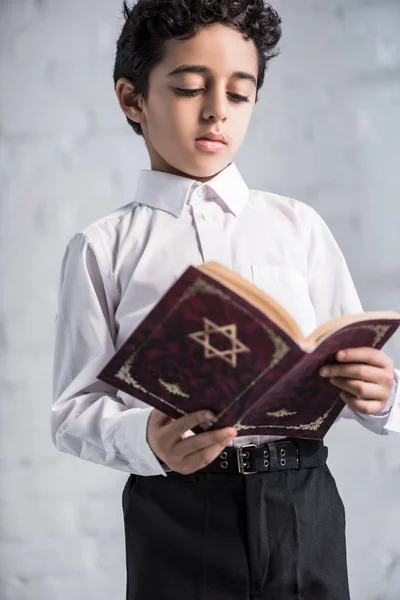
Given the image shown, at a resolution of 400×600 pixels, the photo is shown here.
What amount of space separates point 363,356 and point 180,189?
0.39m

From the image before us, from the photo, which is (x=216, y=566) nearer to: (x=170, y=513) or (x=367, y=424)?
(x=170, y=513)

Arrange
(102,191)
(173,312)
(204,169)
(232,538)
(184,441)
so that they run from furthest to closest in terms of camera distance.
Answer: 1. (102,191)
2. (204,169)
3. (232,538)
4. (184,441)
5. (173,312)

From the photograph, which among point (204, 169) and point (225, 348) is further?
point (204, 169)

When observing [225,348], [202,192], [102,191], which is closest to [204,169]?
[202,192]

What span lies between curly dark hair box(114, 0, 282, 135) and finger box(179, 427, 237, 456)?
0.51 meters

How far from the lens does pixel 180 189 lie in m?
1.18

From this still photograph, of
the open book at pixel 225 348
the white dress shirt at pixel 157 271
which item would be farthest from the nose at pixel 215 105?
the open book at pixel 225 348

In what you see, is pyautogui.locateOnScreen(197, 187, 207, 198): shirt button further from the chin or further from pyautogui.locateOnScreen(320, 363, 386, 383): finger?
pyautogui.locateOnScreen(320, 363, 386, 383): finger

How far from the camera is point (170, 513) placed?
3.57ft

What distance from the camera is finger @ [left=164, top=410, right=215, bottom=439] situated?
87 cm

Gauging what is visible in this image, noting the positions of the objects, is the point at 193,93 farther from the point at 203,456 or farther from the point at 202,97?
the point at 203,456

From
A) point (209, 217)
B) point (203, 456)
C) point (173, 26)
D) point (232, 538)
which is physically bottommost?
point (232, 538)

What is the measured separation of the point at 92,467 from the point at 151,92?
38.7 inches

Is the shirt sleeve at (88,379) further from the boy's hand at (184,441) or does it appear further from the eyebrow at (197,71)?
the eyebrow at (197,71)
